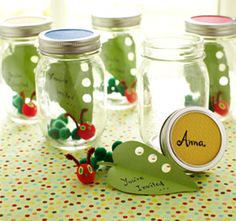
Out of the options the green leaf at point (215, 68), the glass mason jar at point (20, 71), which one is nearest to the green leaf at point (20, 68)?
the glass mason jar at point (20, 71)

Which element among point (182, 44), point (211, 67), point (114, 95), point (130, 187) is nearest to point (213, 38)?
point (211, 67)

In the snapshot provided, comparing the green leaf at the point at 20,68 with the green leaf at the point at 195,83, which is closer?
the green leaf at the point at 195,83

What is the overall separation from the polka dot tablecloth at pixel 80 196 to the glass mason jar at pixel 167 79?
0.10m

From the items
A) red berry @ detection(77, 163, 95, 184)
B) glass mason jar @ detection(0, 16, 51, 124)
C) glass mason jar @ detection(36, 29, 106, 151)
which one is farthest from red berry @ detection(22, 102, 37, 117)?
red berry @ detection(77, 163, 95, 184)

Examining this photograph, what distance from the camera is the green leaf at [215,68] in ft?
4.05

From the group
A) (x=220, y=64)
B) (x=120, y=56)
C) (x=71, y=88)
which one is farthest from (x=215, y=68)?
(x=71, y=88)

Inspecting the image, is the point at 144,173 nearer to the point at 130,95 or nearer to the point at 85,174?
the point at 85,174

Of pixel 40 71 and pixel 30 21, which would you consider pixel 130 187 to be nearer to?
pixel 40 71

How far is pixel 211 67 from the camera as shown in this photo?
49.1 inches

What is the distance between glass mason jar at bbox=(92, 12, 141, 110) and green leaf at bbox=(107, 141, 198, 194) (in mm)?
357

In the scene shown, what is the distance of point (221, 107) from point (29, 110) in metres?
0.42

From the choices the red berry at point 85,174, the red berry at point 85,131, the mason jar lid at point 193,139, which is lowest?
the red berry at point 85,174

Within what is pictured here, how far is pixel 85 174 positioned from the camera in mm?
989

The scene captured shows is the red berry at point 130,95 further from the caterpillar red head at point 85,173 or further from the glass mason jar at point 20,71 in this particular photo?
the caterpillar red head at point 85,173
